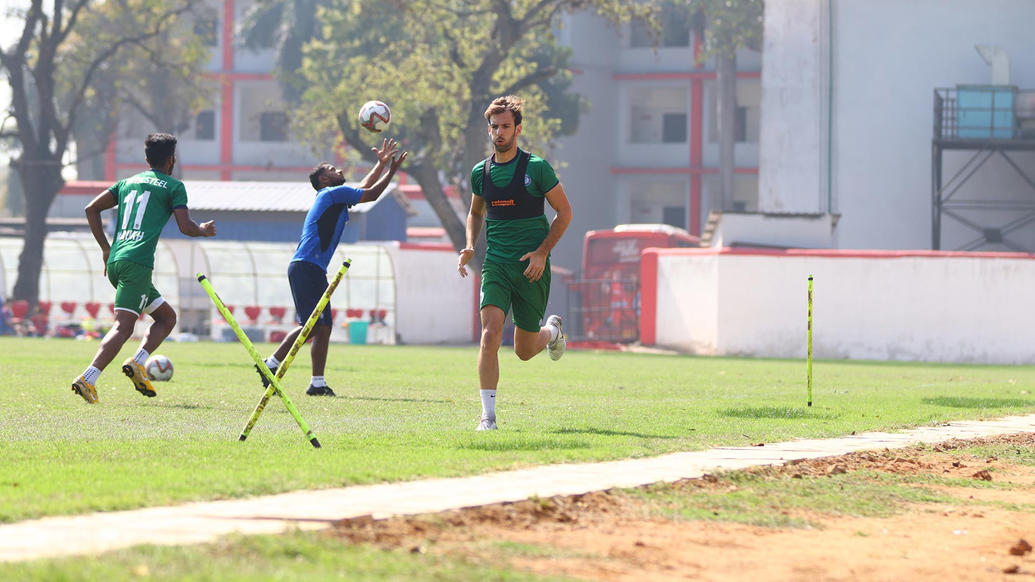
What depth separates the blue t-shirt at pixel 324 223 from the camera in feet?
49.0

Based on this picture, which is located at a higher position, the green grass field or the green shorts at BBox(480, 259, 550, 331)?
the green shorts at BBox(480, 259, 550, 331)

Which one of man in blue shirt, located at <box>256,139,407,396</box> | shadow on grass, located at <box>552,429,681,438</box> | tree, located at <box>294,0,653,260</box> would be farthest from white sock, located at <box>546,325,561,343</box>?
tree, located at <box>294,0,653,260</box>

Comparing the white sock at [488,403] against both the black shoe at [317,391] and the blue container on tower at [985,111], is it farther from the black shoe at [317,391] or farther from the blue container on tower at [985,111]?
the blue container on tower at [985,111]

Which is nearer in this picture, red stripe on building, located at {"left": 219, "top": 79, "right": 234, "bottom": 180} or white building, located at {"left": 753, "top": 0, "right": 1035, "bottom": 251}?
white building, located at {"left": 753, "top": 0, "right": 1035, "bottom": 251}

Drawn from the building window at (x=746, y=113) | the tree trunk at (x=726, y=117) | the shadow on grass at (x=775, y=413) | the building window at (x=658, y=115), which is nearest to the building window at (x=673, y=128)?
the building window at (x=658, y=115)

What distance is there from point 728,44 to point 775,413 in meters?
50.5

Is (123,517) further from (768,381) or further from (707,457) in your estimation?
(768,381)

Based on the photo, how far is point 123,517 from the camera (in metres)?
6.49

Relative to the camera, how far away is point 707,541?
22.1 ft

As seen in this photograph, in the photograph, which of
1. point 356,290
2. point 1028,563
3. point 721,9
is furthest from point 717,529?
point 721,9

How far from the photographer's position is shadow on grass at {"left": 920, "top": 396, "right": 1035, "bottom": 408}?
1611 cm

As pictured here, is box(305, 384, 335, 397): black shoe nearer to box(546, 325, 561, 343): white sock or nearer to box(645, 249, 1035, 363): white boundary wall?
box(546, 325, 561, 343): white sock

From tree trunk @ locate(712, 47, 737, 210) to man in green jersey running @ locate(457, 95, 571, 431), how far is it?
52788 millimetres

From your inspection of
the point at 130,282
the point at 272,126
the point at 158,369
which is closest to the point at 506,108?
the point at 130,282
